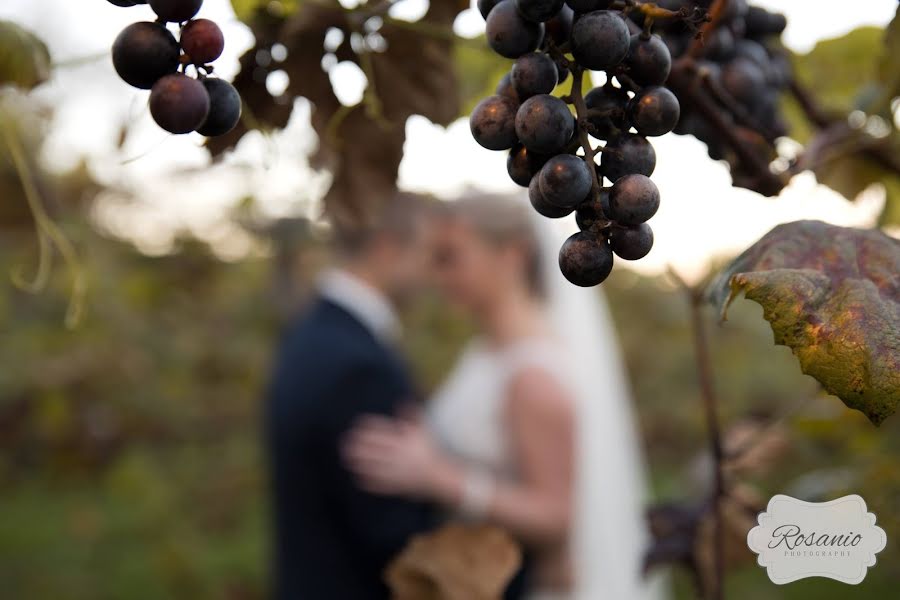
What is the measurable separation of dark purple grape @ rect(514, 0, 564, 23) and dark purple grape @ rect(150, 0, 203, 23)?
176mm

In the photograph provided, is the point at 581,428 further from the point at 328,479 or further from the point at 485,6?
the point at 485,6

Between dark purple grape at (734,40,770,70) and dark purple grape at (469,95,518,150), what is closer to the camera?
dark purple grape at (469,95,518,150)

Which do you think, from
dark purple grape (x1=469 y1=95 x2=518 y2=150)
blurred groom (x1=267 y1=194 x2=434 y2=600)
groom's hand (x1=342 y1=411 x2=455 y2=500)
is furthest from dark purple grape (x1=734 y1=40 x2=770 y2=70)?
groom's hand (x1=342 y1=411 x2=455 y2=500)

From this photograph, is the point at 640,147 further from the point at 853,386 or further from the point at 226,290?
the point at 226,290

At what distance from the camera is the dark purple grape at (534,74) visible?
0.45m

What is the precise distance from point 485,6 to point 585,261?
0.61 feet

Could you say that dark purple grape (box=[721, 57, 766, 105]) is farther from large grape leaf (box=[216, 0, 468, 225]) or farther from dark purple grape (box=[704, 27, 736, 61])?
large grape leaf (box=[216, 0, 468, 225])

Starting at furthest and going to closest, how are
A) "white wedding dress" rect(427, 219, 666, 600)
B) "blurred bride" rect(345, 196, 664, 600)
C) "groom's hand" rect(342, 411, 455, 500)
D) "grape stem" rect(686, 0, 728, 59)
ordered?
"white wedding dress" rect(427, 219, 666, 600)
"blurred bride" rect(345, 196, 664, 600)
"groom's hand" rect(342, 411, 455, 500)
"grape stem" rect(686, 0, 728, 59)

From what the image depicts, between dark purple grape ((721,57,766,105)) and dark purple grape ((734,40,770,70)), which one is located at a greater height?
dark purple grape ((734,40,770,70))

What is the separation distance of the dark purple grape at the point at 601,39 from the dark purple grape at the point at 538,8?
2cm

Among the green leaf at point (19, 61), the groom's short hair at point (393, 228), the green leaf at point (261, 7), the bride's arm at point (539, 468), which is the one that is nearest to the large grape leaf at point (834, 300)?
the green leaf at point (261, 7)

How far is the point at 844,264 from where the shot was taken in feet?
1.67

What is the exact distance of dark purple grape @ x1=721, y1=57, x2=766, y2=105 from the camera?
68 cm

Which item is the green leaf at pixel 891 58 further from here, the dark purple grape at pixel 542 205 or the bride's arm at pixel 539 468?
the bride's arm at pixel 539 468
